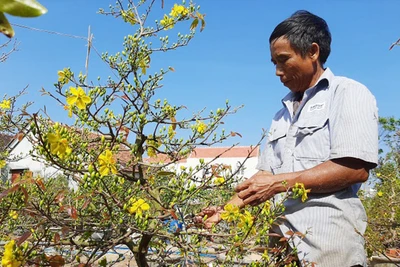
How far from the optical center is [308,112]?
183 cm

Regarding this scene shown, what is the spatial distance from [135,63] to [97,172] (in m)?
0.99

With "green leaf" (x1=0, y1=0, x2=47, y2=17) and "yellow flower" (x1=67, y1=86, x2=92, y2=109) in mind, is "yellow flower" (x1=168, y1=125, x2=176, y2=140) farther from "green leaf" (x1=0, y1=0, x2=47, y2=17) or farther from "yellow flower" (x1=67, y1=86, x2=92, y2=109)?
"green leaf" (x1=0, y1=0, x2=47, y2=17)

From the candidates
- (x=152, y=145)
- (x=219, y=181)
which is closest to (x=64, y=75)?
(x=152, y=145)

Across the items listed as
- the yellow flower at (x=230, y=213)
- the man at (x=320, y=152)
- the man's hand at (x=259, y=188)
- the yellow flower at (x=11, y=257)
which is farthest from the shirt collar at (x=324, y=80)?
the yellow flower at (x=11, y=257)

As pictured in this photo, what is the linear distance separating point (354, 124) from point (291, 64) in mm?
387

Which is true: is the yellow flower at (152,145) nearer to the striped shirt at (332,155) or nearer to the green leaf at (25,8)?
the striped shirt at (332,155)

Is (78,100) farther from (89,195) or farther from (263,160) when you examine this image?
(263,160)

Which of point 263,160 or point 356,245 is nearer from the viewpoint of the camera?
point 356,245

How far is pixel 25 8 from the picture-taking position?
320 mm

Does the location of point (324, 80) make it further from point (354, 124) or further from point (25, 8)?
point (25, 8)

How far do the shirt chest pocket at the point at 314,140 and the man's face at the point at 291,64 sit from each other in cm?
19

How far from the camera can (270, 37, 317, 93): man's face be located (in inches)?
73.0

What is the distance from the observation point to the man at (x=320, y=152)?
1604 mm

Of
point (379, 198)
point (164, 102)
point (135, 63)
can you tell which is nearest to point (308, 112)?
point (164, 102)
